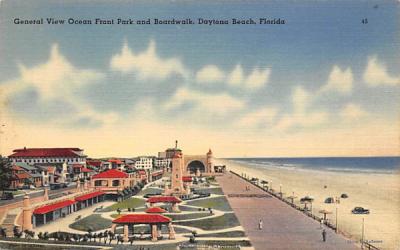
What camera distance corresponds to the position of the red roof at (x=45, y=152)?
1609cm

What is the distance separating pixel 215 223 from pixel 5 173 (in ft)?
25.6

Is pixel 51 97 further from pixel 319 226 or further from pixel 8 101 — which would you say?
pixel 319 226

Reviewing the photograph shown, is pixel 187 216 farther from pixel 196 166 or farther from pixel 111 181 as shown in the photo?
pixel 196 166

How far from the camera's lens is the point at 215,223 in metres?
17.1

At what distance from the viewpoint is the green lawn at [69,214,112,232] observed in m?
16.1

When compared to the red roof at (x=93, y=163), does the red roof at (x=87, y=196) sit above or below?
below

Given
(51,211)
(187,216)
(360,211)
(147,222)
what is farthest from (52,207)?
(360,211)

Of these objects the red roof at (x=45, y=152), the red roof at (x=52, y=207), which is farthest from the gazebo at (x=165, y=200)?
the red roof at (x=45, y=152)

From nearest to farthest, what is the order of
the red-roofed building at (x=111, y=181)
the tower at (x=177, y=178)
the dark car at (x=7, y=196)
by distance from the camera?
1. the dark car at (x=7, y=196)
2. the red-roofed building at (x=111, y=181)
3. the tower at (x=177, y=178)

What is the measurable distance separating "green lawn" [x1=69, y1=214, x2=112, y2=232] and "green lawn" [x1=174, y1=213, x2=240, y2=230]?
2.58 metres

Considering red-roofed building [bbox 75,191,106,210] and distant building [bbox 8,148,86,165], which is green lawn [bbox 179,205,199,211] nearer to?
red-roofed building [bbox 75,191,106,210]

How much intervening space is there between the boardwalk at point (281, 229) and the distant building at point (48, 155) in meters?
6.56

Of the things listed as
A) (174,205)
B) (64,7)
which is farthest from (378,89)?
(64,7)

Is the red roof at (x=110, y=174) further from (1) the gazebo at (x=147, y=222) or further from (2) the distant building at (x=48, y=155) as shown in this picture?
(1) the gazebo at (x=147, y=222)
